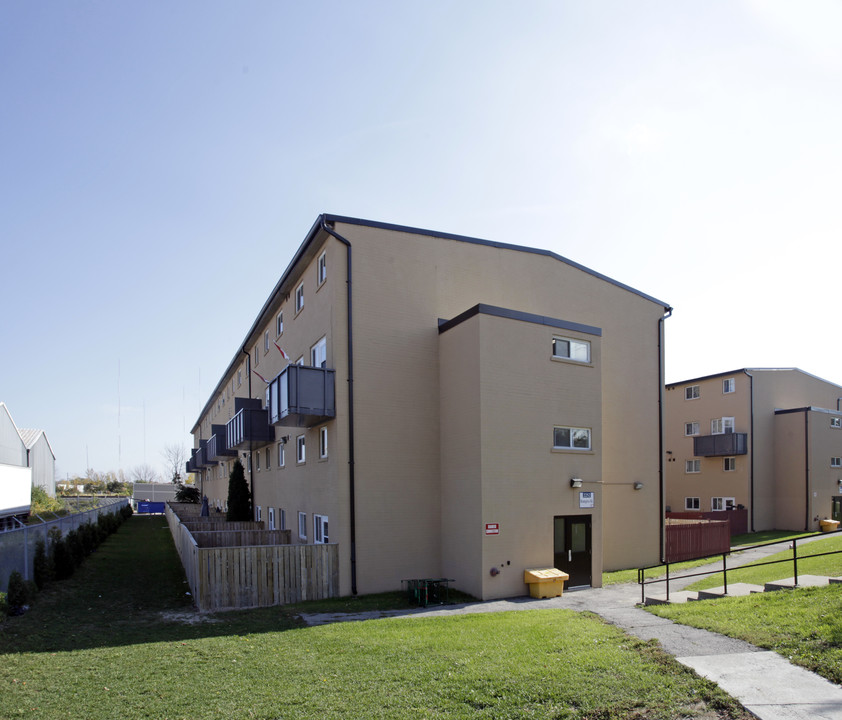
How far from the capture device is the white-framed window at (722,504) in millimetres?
35250

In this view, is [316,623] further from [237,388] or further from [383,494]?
[237,388]

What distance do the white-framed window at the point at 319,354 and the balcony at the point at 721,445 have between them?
25207mm

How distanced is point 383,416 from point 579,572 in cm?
650

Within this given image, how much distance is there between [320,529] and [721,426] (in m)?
26.6

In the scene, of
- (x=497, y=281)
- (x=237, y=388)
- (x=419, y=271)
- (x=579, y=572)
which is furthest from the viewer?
(x=237, y=388)

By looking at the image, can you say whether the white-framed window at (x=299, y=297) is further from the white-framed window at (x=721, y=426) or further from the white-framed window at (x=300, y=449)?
the white-framed window at (x=721, y=426)

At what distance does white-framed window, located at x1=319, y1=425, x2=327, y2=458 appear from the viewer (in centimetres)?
1817

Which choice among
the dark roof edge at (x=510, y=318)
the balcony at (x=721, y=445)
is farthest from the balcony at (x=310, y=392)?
the balcony at (x=721, y=445)

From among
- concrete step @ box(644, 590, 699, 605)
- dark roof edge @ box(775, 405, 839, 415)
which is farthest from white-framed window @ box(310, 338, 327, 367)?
dark roof edge @ box(775, 405, 839, 415)

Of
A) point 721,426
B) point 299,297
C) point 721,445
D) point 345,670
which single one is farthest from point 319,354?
point 721,426

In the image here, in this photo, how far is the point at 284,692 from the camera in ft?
24.5

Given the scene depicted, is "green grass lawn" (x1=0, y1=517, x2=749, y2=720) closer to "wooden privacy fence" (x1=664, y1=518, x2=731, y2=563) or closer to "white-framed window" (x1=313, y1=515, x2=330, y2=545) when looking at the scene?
"white-framed window" (x1=313, y1=515, x2=330, y2=545)

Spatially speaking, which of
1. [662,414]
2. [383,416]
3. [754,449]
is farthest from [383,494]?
[754,449]

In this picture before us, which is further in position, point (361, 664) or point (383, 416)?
point (383, 416)
